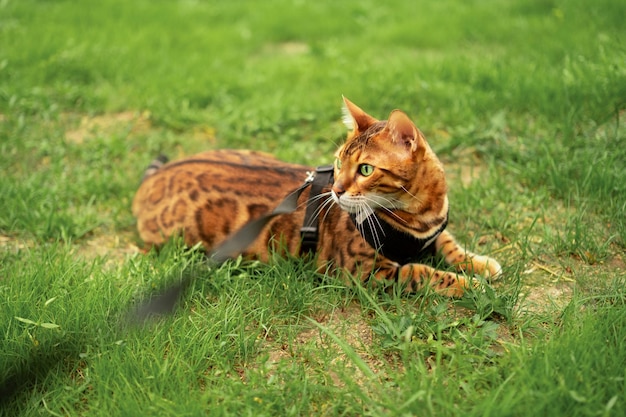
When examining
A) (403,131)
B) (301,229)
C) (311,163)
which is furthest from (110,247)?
(403,131)

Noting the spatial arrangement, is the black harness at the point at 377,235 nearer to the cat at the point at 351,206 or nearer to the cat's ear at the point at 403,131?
the cat at the point at 351,206

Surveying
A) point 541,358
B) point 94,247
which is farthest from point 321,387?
point 94,247

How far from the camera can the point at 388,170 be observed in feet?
9.57

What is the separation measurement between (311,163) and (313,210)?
4.39 ft

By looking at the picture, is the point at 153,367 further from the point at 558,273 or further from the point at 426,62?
the point at 426,62

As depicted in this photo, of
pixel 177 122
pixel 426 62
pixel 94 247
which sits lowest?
pixel 94 247

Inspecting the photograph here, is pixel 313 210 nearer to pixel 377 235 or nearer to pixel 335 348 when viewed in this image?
pixel 377 235

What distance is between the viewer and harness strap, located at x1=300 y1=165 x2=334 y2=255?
3281 mm

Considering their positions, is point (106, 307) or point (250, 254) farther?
point (250, 254)

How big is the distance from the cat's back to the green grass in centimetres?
18

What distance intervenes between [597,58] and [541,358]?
3377 millimetres

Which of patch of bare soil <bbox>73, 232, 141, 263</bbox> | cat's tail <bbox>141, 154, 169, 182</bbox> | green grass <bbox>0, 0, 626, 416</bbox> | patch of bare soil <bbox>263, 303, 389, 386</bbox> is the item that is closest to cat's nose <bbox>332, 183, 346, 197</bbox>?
green grass <bbox>0, 0, 626, 416</bbox>

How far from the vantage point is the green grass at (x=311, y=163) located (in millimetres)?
2490

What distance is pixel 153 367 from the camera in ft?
8.47
